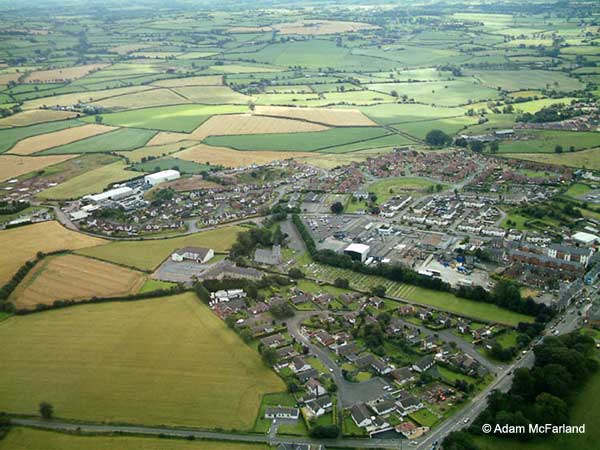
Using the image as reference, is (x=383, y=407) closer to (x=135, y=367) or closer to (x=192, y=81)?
(x=135, y=367)

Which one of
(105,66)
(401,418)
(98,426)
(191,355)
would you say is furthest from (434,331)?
(105,66)

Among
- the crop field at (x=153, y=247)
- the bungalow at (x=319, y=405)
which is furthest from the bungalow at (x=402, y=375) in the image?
the crop field at (x=153, y=247)

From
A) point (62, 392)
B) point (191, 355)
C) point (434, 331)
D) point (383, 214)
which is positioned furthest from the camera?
point (383, 214)

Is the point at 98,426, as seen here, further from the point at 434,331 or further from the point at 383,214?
the point at 383,214

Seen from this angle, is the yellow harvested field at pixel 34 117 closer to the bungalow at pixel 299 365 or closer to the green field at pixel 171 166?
the green field at pixel 171 166

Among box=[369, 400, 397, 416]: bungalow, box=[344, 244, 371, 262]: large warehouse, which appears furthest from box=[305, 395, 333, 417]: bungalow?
box=[344, 244, 371, 262]: large warehouse

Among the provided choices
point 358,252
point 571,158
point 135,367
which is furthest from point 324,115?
point 135,367
